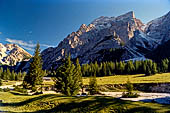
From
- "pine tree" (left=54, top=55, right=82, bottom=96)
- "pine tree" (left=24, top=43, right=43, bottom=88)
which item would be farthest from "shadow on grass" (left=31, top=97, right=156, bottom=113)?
"pine tree" (left=24, top=43, right=43, bottom=88)

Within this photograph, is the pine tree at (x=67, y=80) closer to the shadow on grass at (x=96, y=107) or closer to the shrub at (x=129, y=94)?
the shadow on grass at (x=96, y=107)

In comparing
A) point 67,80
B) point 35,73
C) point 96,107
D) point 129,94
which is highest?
point 35,73

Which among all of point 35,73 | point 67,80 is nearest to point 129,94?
point 67,80

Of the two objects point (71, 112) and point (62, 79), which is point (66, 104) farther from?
point (62, 79)

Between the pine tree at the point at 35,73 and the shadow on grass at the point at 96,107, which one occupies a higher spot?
the pine tree at the point at 35,73

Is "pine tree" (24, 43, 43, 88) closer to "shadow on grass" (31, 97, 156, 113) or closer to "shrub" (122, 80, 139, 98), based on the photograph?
"shadow on grass" (31, 97, 156, 113)

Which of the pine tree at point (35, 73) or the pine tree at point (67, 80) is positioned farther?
the pine tree at point (35, 73)

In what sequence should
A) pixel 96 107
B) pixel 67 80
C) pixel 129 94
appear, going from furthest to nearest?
pixel 129 94 → pixel 67 80 → pixel 96 107

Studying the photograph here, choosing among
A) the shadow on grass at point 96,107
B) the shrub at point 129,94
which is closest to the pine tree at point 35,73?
the shadow on grass at point 96,107

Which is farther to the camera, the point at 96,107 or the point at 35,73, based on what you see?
the point at 35,73

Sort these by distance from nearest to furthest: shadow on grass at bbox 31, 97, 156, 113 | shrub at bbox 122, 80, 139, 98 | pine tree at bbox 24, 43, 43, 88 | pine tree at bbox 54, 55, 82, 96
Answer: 1. shadow on grass at bbox 31, 97, 156, 113
2. pine tree at bbox 54, 55, 82, 96
3. shrub at bbox 122, 80, 139, 98
4. pine tree at bbox 24, 43, 43, 88

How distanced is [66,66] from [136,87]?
3702 centimetres

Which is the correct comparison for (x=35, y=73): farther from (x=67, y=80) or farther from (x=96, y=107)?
(x=96, y=107)

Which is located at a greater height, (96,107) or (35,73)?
(35,73)
